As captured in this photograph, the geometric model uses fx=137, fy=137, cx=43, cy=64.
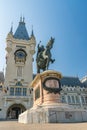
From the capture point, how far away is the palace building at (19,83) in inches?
1506

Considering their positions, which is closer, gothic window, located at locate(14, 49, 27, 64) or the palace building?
the palace building

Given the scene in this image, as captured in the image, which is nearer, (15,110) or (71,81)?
(15,110)

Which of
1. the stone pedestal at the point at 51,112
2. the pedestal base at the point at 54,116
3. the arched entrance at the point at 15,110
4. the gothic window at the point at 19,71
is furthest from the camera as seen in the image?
the gothic window at the point at 19,71

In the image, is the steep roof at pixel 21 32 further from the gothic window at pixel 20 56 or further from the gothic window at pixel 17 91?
the gothic window at pixel 17 91

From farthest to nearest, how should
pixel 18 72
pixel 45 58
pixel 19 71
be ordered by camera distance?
pixel 19 71, pixel 18 72, pixel 45 58

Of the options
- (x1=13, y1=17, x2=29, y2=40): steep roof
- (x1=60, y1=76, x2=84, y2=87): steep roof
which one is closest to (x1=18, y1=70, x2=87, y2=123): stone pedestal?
(x1=13, y1=17, x2=29, y2=40): steep roof

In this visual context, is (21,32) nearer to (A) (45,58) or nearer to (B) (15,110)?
(B) (15,110)

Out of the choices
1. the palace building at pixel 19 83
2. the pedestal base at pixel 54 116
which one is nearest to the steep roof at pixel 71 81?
the palace building at pixel 19 83

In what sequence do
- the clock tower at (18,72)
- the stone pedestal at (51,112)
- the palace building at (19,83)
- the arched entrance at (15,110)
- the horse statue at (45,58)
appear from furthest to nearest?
the arched entrance at (15,110), the clock tower at (18,72), the palace building at (19,83), the horse statue at (45,58), the stone pedestal at (51,112)

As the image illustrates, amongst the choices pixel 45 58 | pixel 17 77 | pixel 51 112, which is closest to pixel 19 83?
pixel 17 77

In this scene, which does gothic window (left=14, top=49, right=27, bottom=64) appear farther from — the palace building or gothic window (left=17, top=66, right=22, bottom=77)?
gothic window (left=17, top=66, right=22, bottom=77)

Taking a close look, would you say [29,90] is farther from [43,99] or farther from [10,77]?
[43,99]

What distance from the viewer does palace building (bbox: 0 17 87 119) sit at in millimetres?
38250

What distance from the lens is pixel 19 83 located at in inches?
1618
